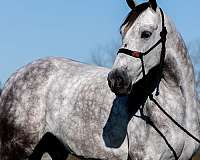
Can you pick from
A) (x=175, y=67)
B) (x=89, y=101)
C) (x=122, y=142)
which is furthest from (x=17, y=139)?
(x=175, y=67)

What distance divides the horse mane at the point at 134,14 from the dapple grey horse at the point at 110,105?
11 millimetres

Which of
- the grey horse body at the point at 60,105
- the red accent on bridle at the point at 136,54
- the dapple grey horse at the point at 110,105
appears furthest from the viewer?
the grey horse body at the point at 60,105

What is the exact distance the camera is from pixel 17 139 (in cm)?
806

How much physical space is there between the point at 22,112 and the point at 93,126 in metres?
1.23

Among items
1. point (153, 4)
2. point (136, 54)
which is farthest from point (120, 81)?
point (153, 4)

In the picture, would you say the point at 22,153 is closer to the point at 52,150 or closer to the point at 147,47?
the point at 52,150

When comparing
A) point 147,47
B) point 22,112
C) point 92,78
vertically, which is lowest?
point 22,112

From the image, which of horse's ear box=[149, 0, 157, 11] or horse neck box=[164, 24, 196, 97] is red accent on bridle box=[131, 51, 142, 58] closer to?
horse neck box=[164, 24, 196, 97]

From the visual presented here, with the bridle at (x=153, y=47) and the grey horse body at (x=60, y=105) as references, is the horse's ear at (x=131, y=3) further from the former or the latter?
the grey horse body at (x=60, y=105)

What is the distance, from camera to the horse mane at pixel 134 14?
6.45 metres

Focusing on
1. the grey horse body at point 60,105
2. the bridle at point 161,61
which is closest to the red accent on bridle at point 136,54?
the bridle at point 161,61

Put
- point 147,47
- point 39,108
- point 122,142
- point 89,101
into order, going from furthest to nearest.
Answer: point 39,108 < point 89,101 < point 122,142 < point 147,47

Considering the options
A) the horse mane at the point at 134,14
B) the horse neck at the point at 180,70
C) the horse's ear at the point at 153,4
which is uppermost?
the horse's ear at the point at 153,4

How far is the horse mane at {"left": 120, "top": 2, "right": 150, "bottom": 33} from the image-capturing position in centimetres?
645
